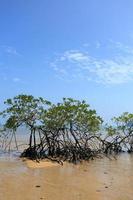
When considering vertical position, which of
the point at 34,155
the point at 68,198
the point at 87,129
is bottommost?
the point at 68,198

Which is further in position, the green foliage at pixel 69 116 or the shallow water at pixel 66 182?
the green foliage at pixel 69 116

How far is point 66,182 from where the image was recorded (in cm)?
1059

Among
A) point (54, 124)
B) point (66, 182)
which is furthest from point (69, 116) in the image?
point (66, 182)

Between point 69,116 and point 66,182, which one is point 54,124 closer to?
point 69,116

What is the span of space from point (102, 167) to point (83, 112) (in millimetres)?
3697

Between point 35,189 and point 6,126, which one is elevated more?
point 6,126

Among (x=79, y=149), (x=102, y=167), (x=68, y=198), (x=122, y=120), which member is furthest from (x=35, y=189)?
(x=122, y=120)

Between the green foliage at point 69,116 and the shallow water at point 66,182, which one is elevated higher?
the green foliage at point 69,116

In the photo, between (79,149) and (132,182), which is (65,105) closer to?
(79,149)

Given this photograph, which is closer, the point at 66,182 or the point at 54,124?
the point at 66,182

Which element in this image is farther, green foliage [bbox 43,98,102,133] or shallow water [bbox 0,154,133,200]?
green foliage [bbox 43,98,102,133]

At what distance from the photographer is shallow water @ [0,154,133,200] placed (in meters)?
8.82

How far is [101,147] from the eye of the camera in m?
19.9

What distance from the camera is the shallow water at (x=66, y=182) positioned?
8820mm
